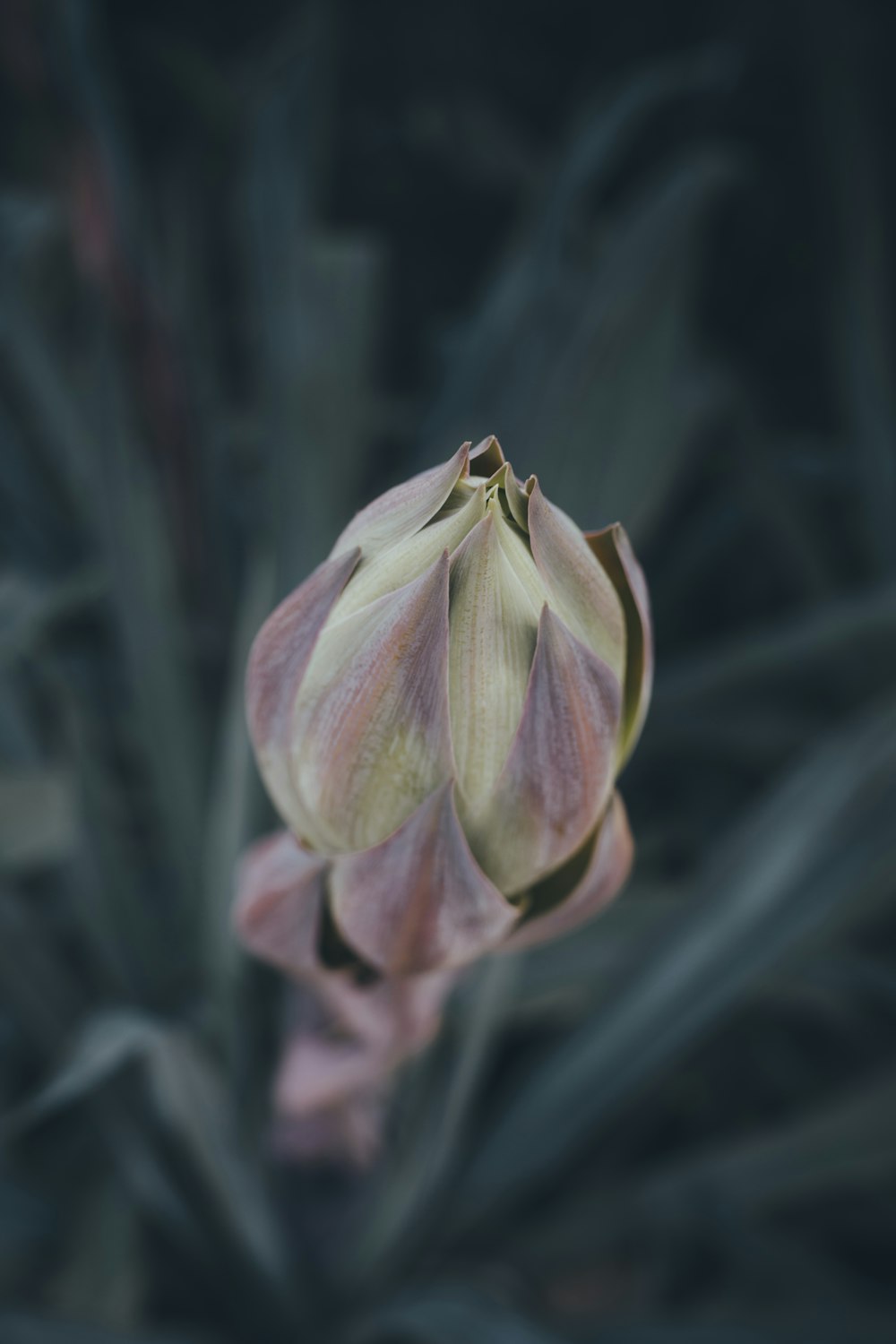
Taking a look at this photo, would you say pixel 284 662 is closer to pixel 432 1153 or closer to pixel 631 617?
pixel 631 617

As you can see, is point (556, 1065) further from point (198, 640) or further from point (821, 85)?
point (821, 85)

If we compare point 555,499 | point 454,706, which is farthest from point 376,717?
point 555,499

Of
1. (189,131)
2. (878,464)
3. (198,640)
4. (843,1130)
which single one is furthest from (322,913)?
(189,131)

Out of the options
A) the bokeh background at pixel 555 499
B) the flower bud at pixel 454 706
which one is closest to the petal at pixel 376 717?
the flower bud at pixel 454 706

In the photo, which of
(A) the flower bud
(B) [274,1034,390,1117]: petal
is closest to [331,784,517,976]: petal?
(A) the flower bud

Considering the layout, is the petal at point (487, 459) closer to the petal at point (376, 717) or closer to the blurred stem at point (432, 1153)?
the petal at point (376, 717)
